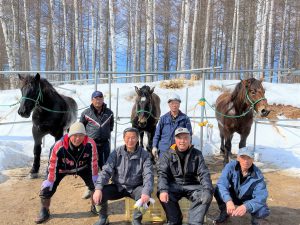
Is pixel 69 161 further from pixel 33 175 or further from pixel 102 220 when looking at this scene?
pixel 33 175

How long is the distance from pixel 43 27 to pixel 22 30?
206 centimetres

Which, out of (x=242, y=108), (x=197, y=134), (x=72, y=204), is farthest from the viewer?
(x=197, y=134)

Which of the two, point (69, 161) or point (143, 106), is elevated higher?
point (143, 106)

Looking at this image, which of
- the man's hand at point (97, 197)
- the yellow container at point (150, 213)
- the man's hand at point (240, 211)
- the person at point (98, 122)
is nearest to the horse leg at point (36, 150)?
the person at point (98, 122)

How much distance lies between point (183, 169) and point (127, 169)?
2.32 feet

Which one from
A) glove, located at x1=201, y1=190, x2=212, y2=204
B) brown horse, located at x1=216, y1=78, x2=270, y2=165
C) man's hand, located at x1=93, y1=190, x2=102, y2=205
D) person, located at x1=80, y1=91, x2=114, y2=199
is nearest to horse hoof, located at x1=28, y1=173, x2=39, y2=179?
person, located at x1=80, y1=91, x2=114, y2=199

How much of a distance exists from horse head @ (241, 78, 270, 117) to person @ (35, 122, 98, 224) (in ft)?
10.0

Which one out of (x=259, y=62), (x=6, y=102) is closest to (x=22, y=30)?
(x=6, y=102)

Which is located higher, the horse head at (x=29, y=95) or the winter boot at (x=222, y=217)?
the horse head at (x=29, y=95)

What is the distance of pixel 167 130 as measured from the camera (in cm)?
484

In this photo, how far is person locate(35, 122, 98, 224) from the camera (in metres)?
3.78

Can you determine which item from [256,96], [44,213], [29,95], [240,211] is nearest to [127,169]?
[44,213]

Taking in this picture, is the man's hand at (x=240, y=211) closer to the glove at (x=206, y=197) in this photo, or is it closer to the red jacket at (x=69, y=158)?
the glove at (x=206, y=197)

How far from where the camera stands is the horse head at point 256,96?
5.18 meters
